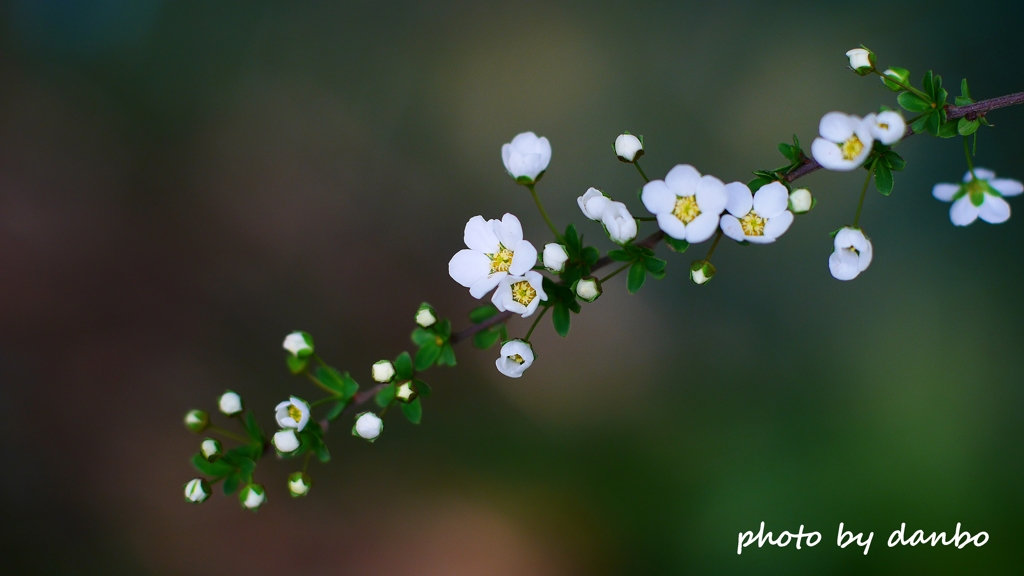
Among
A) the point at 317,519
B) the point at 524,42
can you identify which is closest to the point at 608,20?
the point at 524,42

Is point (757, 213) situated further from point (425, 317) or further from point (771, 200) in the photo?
point (425, 317)

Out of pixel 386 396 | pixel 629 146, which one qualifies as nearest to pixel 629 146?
pixel 629 146

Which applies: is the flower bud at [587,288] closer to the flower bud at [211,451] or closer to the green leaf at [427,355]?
the green leaf at [427,355]

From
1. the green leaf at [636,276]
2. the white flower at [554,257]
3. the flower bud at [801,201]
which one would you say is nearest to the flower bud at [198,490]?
the white flower at [554,257]

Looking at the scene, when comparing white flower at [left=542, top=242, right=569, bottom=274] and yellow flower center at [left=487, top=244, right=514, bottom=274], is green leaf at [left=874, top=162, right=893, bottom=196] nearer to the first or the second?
white flower at [left=542, top=242, right=569, bottom=274]

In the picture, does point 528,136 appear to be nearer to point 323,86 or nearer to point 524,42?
point 524,42

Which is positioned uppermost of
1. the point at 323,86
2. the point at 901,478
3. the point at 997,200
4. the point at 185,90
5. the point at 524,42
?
the point at 524,42

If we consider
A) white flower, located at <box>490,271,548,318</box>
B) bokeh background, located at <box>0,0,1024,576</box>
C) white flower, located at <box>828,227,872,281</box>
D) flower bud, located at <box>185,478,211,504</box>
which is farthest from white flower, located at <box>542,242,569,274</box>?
bokeh background, located at <box>0,0,1024,576</box>
